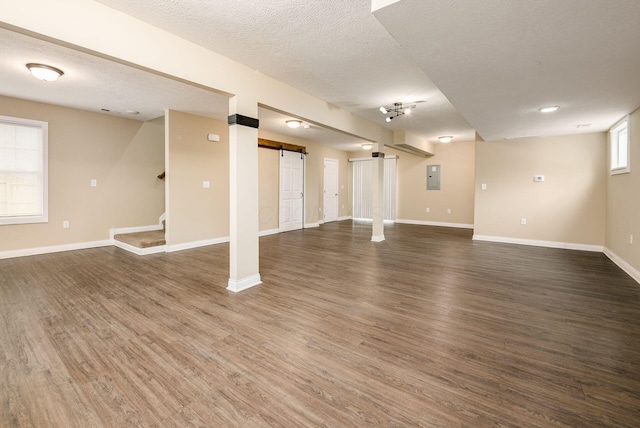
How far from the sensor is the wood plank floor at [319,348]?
1.51 meters

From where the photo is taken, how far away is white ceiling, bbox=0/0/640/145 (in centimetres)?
185

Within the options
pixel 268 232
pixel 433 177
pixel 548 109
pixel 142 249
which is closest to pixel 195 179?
pixel 142 249

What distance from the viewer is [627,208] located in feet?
13.7

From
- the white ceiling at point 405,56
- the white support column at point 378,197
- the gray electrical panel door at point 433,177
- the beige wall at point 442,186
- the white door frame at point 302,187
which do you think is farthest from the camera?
the gray electrical panel door at point 433,177

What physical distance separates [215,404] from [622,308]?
3786 mm

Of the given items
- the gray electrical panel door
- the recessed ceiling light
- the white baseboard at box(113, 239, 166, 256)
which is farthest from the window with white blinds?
the white baseboard at box(113, 239, 166, 256)

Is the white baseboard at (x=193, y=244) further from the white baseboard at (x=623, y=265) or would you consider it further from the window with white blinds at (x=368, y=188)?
the white baseboard at (x=623, y=265)

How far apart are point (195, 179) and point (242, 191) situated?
2801 millimetres

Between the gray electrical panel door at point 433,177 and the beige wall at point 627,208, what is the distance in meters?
4.45

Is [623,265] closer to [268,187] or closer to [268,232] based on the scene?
[268,232]

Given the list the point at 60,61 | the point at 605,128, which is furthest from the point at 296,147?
the point at 605,128

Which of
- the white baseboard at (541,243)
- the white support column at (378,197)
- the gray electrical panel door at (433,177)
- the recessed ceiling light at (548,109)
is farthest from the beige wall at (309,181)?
the recessed ceiling light at (548,109)

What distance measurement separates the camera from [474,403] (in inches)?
61.7

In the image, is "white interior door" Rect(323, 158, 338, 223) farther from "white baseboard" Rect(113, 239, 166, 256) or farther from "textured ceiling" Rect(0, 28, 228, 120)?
"white baseboard" Rect(113, 239, 166, 256)
